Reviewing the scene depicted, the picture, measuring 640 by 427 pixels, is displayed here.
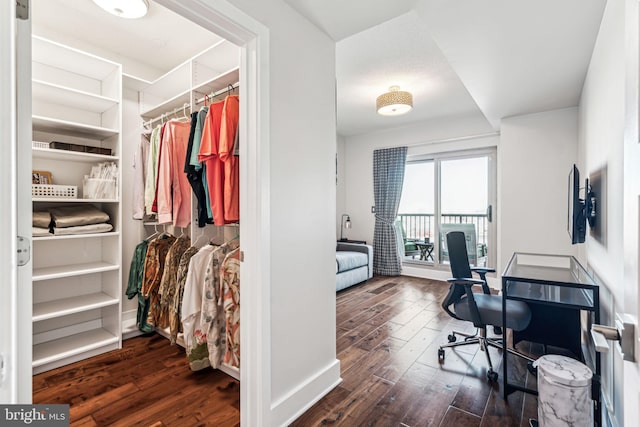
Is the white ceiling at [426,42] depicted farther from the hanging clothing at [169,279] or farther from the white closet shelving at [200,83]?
the hanging clothing at [169,279]

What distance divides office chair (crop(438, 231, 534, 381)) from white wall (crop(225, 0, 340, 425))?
39.3 inches

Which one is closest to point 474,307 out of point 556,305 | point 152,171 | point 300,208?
point 556,305

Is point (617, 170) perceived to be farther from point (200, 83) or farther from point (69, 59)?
point (69, 59)

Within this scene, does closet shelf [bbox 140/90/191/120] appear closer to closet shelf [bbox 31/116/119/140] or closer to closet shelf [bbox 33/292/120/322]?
closet shelf [bbox 31/116/119/140]

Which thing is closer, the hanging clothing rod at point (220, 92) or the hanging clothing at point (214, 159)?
the hanging clothing at point (214, 159)

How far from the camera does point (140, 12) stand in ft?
7.02

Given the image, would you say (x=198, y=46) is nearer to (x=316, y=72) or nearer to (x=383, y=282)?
(x=316, y=72)

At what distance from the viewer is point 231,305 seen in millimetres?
1899

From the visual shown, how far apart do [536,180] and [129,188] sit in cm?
442

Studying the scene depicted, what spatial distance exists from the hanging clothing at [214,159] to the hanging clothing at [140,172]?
1120 millimetres

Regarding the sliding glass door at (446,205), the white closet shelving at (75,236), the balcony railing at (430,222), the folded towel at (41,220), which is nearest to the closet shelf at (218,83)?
the white closet shelving at (75,236)

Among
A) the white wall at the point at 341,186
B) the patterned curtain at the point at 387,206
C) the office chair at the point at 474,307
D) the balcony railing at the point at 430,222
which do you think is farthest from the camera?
the white wall at the point at 341,186

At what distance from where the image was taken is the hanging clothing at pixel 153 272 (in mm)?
2564

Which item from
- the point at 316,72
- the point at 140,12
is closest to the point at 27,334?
the point at 316,72
